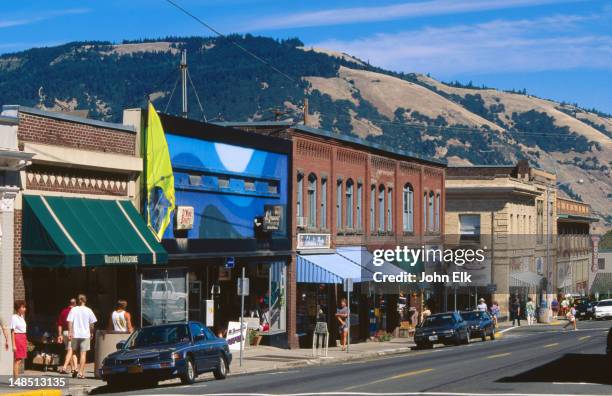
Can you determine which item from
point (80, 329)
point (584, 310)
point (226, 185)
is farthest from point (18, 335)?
point (584, 310)

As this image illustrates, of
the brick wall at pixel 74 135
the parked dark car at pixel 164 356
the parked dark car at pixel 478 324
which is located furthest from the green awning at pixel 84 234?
the parked dark car at pixel 478 324

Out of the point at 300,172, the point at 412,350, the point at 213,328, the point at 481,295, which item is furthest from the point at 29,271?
the point at 481,295

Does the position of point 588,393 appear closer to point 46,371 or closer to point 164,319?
point 46,371

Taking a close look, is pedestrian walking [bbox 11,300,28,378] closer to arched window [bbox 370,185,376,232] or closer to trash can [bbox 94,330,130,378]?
trash can [bbox 94,330,130,378]

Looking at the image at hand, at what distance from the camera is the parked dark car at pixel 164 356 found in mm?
25719

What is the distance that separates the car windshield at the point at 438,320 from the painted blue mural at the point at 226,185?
7.90 metres

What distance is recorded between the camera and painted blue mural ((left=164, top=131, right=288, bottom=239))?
37.8 meters

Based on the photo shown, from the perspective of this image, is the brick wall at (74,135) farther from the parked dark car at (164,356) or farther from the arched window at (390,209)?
the arched window at (390,209)

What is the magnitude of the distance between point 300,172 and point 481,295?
38081mm

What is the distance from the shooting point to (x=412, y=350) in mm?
48281

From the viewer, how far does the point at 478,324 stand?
53344 millimetres

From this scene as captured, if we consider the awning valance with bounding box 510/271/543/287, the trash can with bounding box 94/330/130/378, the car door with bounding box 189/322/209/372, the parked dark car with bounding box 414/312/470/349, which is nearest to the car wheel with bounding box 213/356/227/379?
the car door with bounding box 189/322/209/372

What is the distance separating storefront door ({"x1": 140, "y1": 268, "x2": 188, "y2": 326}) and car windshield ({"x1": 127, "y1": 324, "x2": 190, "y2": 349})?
24.6ft

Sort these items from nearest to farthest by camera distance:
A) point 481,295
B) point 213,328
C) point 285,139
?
1. point 213,328
2. point 285,139
3. point 481,295
